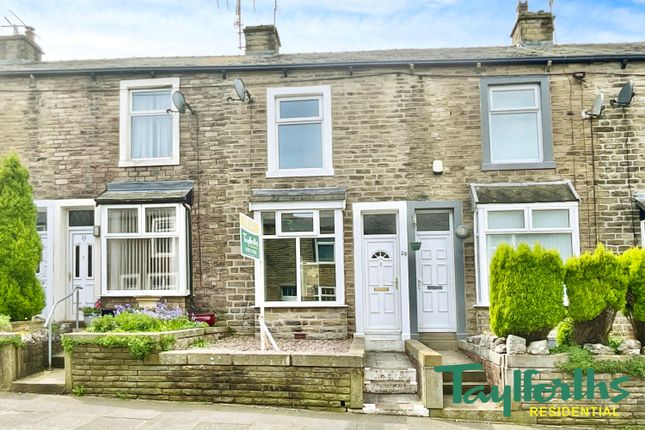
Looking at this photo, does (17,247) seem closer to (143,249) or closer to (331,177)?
(143,249)

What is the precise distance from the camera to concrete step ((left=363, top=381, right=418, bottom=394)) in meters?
8.09

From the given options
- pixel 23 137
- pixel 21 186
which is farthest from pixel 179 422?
pixel 23 137

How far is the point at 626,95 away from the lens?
10500 millimetres

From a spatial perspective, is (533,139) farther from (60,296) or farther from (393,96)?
(60,296)

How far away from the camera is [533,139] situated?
10992 mm

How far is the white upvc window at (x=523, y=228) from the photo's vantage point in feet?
33.7

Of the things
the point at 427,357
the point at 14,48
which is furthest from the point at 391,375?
the point at 14,48

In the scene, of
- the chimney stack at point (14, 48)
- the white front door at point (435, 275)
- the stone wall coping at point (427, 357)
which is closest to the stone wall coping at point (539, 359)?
the stone wall coping at point (427, 357)

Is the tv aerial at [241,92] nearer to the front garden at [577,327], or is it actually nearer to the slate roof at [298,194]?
the slate roof at [298,194]

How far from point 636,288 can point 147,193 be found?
866 centimetres

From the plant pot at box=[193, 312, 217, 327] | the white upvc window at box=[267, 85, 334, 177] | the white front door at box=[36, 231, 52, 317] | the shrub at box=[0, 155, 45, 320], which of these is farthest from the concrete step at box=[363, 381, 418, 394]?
the white front door at box=[36, 231, 52, 317]

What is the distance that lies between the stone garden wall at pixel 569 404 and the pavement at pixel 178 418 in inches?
13.8

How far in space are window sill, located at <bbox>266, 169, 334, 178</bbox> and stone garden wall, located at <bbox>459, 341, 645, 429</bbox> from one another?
5260mm

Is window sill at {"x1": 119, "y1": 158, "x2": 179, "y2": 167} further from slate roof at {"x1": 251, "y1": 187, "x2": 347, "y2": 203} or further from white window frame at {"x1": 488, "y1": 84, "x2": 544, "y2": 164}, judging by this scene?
white window frame at {"x1": 488, "y1": 84, "x2": 544, "y2": 164}
